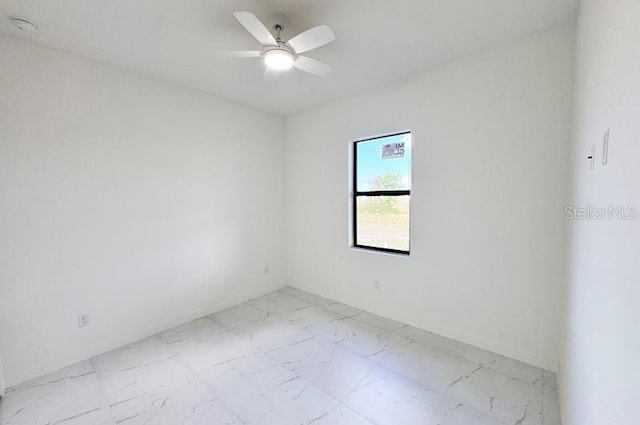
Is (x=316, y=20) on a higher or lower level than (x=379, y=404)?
higher

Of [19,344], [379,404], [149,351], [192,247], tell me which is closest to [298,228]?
[192,247]

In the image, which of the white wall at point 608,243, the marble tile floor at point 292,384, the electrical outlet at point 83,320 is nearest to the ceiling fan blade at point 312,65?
the white wall at point 608,243

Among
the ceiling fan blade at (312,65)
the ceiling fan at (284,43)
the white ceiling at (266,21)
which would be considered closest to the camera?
the ceiling fan at (284,43)

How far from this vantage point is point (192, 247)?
3.20 metres

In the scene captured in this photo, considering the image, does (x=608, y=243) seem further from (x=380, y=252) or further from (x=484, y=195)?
(x=380, y=252)

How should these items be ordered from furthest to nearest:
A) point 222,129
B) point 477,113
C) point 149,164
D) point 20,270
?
point 222,129
point 149,164
point 477,113
point 20,270

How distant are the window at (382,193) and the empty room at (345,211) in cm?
3

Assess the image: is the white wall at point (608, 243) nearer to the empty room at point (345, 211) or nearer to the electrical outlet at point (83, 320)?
the empty room at point (345, 211)

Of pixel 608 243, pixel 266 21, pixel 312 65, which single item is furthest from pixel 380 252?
pixel 266 21

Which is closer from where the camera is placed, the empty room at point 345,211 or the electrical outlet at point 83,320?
the empty room at point 345,211

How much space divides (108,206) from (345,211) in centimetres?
250

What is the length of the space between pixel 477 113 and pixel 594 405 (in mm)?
2179

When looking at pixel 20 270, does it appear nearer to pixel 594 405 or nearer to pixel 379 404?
pixel 379 404

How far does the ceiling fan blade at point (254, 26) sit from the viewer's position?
5.18ft
